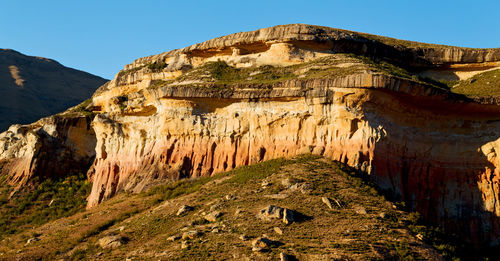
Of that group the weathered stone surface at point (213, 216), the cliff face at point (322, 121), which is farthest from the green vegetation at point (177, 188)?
the weathered stone surface at point (213, 216)

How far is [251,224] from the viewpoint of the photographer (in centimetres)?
2316

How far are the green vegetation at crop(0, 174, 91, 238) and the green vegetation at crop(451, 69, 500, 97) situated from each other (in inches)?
1261

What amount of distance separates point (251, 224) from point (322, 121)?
37.8 feet

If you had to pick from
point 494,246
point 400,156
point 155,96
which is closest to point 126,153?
point 155,96

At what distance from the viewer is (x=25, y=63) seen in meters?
134

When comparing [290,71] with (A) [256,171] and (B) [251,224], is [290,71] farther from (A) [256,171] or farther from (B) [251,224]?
(B) [251,224]

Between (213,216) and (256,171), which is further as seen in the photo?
(256,171)

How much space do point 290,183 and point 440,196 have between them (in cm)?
1336

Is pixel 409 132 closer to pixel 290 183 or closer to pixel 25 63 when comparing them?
pixel 290 183

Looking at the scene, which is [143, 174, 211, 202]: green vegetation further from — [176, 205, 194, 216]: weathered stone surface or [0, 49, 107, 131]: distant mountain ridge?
[0, 49, 107, 131]: distant mountain ridge

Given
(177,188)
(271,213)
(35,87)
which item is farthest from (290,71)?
(35,87)

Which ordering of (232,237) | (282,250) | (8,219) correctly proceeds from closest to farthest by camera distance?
1. (282,250)
2. (232,237)
3. (8,219)

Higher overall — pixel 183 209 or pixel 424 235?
pixel 424 235

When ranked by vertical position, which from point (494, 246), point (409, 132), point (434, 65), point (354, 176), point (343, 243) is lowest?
point (494, 246)
